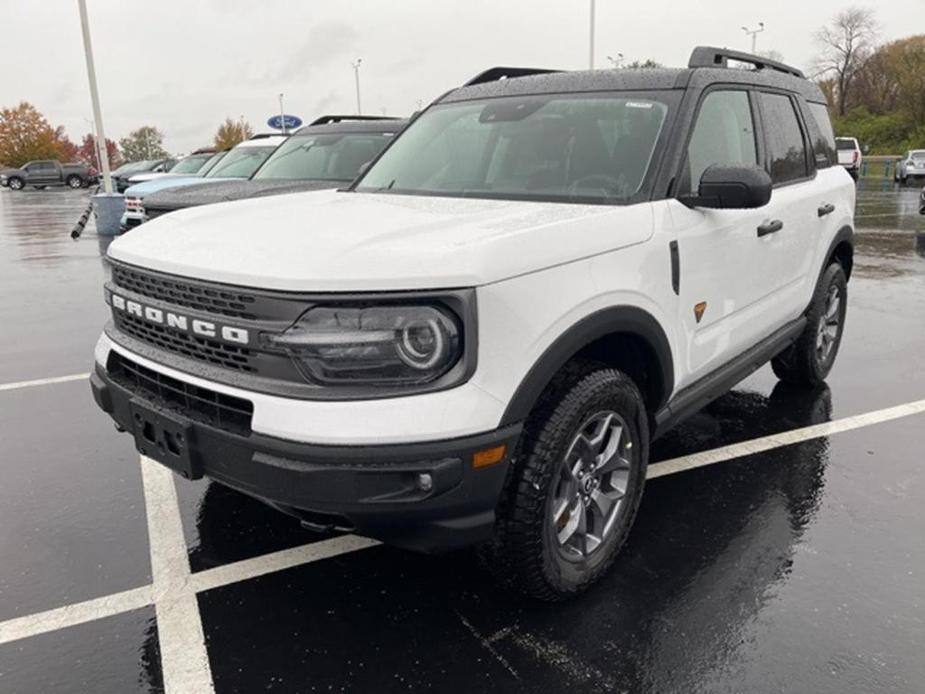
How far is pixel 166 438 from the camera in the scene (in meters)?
2.62

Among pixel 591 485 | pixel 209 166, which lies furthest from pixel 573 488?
pixel 209 166

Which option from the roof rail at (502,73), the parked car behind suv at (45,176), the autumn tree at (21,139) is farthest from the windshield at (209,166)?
the autumn tree at (21,139)

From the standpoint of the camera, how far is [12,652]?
105 inches

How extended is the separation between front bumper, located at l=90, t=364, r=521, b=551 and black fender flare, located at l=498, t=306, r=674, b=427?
10 cm

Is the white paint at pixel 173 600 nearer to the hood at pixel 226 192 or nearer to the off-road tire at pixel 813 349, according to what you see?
the hood at pixel 226 192

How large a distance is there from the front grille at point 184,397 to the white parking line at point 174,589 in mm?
813

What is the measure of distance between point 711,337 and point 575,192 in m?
0.93

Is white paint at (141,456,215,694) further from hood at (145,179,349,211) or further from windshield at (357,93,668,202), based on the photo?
hood at (145,179,349,211)

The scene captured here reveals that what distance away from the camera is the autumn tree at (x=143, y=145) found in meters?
117

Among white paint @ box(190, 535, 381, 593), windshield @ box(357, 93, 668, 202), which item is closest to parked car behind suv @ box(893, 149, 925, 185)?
windshield @ box(357, 93, 668, 202)

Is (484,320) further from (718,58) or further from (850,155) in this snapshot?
(850,155)

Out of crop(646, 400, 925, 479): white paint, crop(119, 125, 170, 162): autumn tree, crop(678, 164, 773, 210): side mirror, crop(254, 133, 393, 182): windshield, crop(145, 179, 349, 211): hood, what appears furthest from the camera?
crop(119, 125, 170, 162): autumn tree

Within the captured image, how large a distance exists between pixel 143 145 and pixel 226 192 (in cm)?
12459

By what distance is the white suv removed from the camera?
2260 mm
